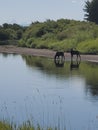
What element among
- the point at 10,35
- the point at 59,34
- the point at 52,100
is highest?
the point at 59,34

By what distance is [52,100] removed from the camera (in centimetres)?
2683

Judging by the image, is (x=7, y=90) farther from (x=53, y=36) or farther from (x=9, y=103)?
(x=53, y=36)

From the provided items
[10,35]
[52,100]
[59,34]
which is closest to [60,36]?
[59,34]

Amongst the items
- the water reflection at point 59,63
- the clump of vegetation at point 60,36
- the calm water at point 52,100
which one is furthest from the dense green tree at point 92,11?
the calm water at point 52,100

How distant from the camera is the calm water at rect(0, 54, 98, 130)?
67.6 feet

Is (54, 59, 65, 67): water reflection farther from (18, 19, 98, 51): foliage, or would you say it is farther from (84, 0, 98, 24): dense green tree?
(84, 0, 98, 24): dense green tree

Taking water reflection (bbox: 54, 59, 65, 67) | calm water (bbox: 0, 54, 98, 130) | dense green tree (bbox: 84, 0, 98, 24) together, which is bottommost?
water reflection (bbox: 54, 59, 65, 67)

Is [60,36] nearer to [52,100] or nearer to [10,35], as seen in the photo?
[10,35]

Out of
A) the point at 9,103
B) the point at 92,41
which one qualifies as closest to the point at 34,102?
the point at 9,103

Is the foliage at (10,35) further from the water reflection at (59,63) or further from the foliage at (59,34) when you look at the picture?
the water reflection at (59,63)

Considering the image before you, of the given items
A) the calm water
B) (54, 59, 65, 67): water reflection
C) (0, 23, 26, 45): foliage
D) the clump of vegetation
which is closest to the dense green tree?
the clump of vegetation

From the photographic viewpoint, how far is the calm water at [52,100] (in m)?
20.6

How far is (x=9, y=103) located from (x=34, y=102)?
130 centimetres

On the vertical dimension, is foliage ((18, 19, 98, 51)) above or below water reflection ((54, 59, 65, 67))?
above
